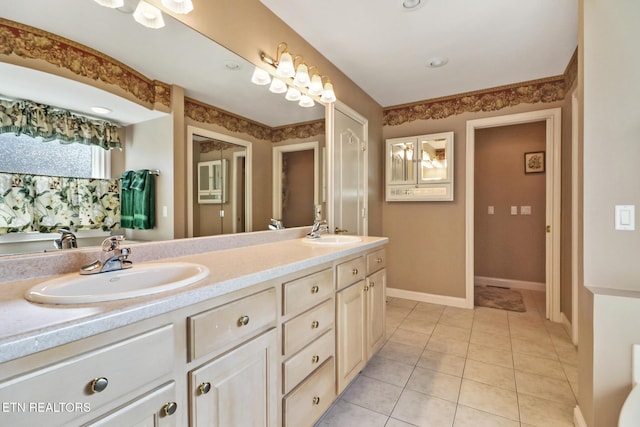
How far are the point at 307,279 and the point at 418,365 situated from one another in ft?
4.42

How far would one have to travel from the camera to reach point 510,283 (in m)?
4.15

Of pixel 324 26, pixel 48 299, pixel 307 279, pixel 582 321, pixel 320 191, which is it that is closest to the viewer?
pixel 48 299

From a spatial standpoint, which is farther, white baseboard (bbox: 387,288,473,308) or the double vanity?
white baseboard (bbox: 387,288,473,308)

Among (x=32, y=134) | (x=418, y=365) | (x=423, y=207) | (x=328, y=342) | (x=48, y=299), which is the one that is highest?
(x=32, y=134)

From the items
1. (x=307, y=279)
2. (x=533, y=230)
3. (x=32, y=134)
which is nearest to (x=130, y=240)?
(x=32, y=134)

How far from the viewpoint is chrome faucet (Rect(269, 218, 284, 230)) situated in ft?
6.51

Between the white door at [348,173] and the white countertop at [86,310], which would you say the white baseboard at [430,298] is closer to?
the white door at [348,173]

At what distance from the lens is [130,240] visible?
47.3 inches

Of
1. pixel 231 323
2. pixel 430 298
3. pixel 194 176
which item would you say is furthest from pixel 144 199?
pixel 430 298

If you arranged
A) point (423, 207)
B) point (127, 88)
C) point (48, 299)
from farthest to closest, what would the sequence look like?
point (423, 207) → point (127, 88) → point (48, 299)

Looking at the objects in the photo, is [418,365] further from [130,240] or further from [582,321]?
[130,240]

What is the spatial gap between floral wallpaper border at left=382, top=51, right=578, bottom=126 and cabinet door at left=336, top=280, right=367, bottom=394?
8.21 ft

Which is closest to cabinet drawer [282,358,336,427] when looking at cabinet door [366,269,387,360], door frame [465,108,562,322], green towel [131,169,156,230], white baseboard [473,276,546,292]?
A: cabinet door [366,269,387,360]

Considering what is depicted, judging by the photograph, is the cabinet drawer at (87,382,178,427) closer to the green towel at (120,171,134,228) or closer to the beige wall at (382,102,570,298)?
the green towel at (120,171,134,228)
